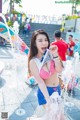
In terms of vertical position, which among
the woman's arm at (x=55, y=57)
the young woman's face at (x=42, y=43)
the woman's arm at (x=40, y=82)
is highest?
the young woman's face at (x=42, y=43)

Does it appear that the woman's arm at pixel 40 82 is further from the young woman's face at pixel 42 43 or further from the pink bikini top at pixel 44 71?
the young woman's face at pixel 42 43

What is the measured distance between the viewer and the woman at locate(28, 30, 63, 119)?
8.06ft

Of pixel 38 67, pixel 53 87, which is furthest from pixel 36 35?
pixel 53 87

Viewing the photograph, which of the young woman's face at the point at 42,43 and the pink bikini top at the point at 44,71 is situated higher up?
the young woman's face at the point at 42,43

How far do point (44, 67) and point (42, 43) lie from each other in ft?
0.94

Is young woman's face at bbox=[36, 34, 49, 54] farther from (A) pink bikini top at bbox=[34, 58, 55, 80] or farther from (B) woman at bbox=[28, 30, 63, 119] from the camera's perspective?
(A) pink bikini top at bbox=[34, 58, 55, 80]

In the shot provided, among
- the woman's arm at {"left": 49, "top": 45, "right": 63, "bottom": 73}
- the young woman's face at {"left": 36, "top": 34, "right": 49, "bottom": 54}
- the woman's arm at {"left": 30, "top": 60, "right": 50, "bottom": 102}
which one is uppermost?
the young woman's face at {"left": 36, "top": 34, "right": 49, "bottom": 54}

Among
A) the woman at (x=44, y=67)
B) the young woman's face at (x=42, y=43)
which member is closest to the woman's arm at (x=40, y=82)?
the woman at (x=44, y=67)

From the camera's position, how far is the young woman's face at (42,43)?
2.50 metres

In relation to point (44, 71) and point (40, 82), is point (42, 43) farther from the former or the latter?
point (40, 82)

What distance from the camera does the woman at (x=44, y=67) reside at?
246cm

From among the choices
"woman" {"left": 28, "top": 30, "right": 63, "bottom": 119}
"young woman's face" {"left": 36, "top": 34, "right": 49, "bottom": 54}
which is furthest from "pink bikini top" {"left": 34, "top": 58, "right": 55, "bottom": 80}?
"young woman's face" {"left": 36, "top": 34, "right": 49, "bottom": 54}

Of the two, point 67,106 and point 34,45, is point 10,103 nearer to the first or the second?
point 67,106

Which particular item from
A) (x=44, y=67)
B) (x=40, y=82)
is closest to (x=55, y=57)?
(x=44, y=67)
